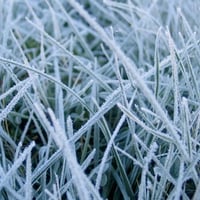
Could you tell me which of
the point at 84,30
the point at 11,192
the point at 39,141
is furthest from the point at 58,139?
the point at 84,30

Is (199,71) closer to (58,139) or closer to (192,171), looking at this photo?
(192,171)

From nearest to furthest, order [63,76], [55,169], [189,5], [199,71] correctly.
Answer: [55,169] → [199,71] → [63,76] → [189,5]

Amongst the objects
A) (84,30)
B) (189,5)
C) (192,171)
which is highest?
(84,30)

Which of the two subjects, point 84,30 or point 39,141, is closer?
point 39,141

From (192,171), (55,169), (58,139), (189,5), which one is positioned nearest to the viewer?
(58,139)

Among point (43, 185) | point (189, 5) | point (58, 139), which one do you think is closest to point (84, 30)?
point (189, 5)

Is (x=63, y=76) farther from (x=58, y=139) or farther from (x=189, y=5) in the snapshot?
(x=58, y=139)

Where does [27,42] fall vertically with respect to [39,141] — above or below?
above
